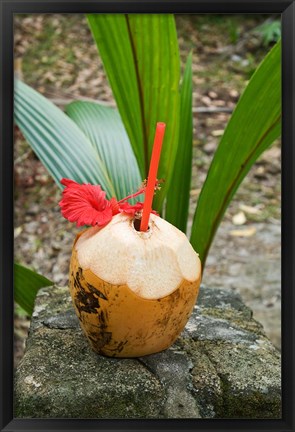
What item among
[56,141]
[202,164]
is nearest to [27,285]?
[56,141]

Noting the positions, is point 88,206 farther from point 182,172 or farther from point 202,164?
point 202,164

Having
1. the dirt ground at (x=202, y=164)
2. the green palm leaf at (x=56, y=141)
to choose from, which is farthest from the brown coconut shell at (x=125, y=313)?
the dirt ground at (x=202, y=164)

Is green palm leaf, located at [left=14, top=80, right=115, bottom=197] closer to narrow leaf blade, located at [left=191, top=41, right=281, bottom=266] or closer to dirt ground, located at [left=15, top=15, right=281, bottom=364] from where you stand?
narrow leaf blade, located at [left=191, top=41, right=281, bottom=266]

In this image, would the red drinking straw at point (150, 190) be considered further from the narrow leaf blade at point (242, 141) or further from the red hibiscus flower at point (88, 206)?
the narrow leaf blade at point (242, 141)

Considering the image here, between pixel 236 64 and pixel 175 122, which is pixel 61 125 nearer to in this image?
pixel 175 122

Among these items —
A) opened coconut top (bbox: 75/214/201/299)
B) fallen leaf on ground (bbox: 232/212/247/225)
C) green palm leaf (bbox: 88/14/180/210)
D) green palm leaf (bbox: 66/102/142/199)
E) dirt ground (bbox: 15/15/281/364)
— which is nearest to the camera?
opened coconut top (bbox: 75/214/201/299)

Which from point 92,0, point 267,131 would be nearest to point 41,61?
point 267,131

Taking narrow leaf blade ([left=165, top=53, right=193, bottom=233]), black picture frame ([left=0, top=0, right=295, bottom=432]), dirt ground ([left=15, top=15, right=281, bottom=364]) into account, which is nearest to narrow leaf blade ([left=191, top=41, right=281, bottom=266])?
narrow leaf blade ([left=165, top=53, right=193, bottom=233])
